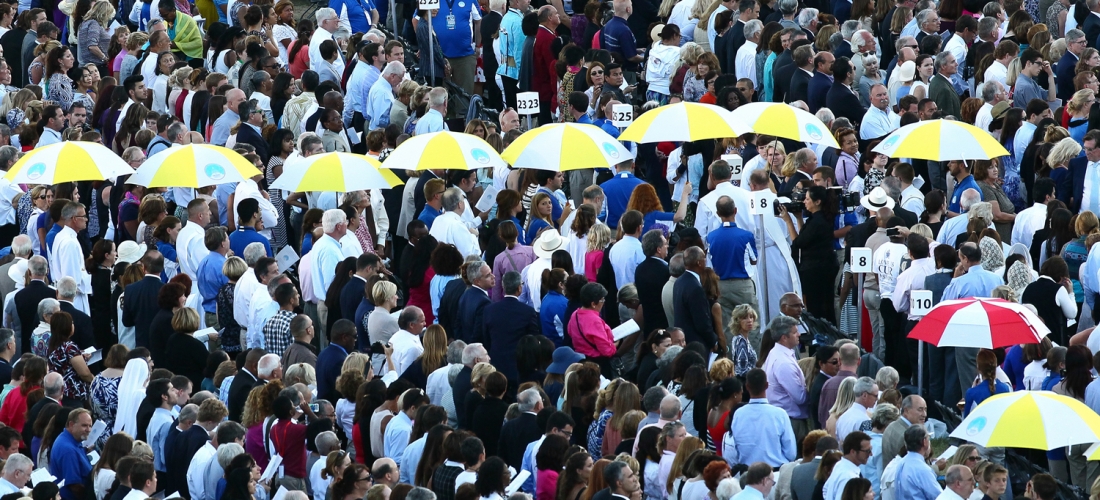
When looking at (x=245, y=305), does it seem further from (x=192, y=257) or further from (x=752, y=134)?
(x=752, y=134)

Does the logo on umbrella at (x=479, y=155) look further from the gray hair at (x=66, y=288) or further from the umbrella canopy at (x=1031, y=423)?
the umbrella canopy at (x=1031, y=423)

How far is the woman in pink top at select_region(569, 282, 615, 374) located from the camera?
45.8ft

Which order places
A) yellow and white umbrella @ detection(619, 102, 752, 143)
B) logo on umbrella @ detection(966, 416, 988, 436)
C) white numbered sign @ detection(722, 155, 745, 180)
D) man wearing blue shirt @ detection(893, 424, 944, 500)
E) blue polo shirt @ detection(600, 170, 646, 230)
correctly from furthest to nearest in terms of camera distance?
1. blue polo shirt @ detection(600, 170, 646, 230)
2. yellow and white umbrella @ detection(619, 102, 752, 143)
3. white numbered sign @ detection(722, 155, 745, 180)
4. logo on umbrella @ detection(966, 416, 988, 436)
5. man wearing blue shirt @ detection(893, 424, 944, 500)

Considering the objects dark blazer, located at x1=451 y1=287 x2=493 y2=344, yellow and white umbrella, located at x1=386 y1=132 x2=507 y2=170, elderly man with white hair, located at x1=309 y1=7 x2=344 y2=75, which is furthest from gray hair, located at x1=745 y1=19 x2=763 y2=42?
dark blazer, located at x1=451 y1=287 x2=493 y2=344

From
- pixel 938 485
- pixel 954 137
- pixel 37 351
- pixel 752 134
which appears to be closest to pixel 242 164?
pixel 37 351

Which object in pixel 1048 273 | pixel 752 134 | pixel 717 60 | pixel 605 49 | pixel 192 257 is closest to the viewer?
pixel 1048 273

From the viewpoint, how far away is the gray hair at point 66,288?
1483cm

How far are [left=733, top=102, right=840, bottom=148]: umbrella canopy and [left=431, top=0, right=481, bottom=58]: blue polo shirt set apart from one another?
5451mm

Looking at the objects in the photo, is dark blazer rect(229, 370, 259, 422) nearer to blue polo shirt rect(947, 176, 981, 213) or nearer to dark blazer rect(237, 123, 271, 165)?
dark blazer rect(237, 123, 271, 165)

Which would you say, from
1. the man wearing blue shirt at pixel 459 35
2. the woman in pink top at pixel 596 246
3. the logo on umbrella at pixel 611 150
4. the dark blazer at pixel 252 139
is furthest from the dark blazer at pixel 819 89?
the dark blazer at pixel 252 139

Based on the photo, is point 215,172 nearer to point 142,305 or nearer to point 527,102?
point 142,305

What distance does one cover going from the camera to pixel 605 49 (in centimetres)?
2078

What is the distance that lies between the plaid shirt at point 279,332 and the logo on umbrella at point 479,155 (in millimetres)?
2595

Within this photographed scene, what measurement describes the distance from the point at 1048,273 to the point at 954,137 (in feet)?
6.54
